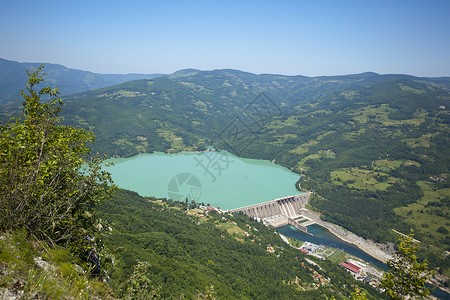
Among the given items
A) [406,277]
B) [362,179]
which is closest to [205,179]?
[362,179]

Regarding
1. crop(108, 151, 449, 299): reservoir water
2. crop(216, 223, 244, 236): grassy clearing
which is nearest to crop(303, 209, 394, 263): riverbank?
crop(108, 151, 449, 299): reservoir water

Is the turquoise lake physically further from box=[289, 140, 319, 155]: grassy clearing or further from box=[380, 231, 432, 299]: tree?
box=[380, 231, 432, 299]: tree

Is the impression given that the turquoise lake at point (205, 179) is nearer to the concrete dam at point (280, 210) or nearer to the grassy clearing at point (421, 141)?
the concrete dam at point (280, 210)

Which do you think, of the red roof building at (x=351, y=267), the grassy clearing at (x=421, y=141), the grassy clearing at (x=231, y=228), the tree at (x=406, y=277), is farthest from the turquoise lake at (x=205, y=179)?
the tree at (x=406, y=277)

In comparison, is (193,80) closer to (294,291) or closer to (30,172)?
(294,291)

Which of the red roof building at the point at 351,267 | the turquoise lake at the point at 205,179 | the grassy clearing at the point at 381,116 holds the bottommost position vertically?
the red roof building at the point at 351,267

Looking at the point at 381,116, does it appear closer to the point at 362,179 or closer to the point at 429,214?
the point at 362,179
